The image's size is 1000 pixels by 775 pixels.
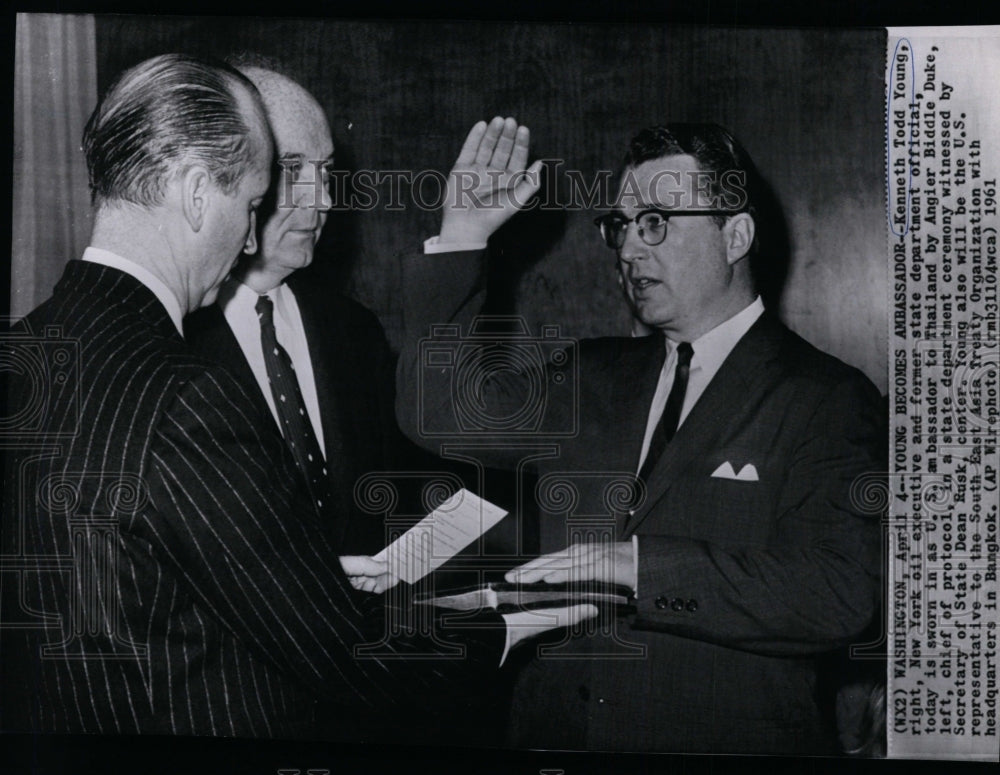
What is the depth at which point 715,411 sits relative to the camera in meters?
2.23

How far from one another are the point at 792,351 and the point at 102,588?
167 cm

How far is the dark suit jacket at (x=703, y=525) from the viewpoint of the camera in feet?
7.23

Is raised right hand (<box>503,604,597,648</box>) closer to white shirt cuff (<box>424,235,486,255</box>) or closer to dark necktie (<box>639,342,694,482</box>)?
dark necktie (<box>639,342,694,482</box>)

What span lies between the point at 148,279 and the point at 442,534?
34.9 inches

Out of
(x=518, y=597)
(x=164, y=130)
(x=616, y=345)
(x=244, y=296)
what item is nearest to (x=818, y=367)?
(x=616, y=345)

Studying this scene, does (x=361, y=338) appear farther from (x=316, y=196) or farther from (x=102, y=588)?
(x=102, y=588)

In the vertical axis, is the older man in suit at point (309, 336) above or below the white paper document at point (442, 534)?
above

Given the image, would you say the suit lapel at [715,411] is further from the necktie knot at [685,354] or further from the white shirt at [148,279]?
the white shirt at [148,279]

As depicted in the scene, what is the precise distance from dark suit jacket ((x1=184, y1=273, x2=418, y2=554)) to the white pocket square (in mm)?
671

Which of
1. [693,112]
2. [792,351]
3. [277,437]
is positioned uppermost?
[693,112]

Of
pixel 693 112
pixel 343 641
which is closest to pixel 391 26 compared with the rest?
pixel 693 112

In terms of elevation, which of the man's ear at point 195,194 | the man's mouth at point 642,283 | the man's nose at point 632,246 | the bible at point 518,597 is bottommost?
the bible at point 518,597

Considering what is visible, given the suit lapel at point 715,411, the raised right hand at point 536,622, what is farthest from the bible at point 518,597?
the suit lapel at point 715,411

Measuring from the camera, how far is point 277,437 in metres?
2.25
